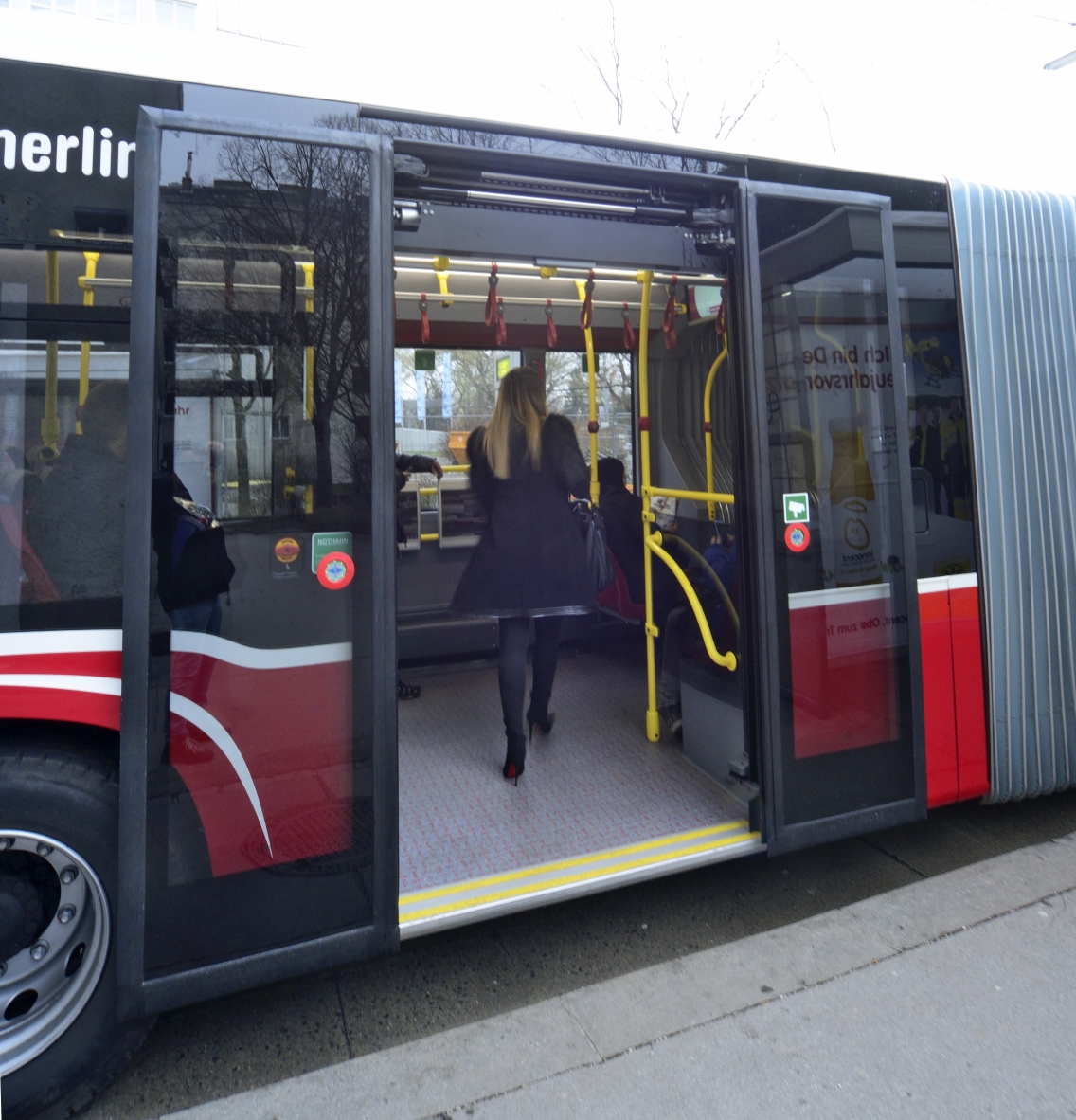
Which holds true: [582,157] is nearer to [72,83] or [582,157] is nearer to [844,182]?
[844,182]

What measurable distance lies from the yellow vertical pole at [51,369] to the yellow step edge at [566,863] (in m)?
1.68

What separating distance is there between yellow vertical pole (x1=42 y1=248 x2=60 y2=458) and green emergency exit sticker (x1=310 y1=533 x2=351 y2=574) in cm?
68

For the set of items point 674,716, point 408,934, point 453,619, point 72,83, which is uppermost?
point 72,83

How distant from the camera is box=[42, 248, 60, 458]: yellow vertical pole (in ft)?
6.88

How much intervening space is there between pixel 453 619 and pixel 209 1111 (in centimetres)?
377

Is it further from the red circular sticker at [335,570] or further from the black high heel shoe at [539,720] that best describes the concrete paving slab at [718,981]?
the black high heel shoe at [539,720]

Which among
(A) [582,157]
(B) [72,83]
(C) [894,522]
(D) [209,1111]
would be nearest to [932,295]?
Result: (C) [894,522]

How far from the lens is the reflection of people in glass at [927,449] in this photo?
319 centimetres

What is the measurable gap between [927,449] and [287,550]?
2.41 m

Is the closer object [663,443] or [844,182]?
[844,182]

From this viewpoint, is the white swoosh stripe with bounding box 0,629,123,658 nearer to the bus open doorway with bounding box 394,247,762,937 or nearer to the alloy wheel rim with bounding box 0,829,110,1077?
the alloy wheel rim with bounding box 0,829,110,1077

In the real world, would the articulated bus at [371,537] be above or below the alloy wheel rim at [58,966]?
above

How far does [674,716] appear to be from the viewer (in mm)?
4504

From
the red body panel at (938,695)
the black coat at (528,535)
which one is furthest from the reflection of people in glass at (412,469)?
the red body panel at (938,695)
